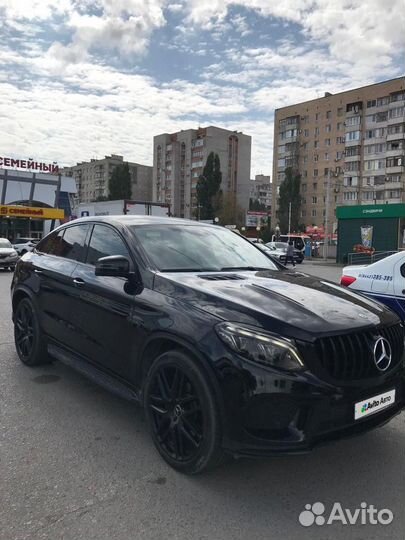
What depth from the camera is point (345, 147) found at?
79875 mm

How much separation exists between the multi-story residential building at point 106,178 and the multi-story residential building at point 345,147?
5068 cm

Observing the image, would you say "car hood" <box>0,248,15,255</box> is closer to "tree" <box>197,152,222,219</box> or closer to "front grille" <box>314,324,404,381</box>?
"front grille" <box>314,324,404,381</box>

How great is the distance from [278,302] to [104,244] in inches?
71.1

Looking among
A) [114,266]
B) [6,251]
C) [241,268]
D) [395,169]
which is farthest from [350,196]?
[114,266]

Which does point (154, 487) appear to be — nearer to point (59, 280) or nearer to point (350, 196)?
point (59, 280)

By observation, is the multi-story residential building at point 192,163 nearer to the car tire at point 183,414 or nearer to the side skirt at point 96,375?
the side skirt at point 96,375

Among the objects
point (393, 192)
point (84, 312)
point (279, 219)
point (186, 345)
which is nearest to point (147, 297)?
point (186, 345)

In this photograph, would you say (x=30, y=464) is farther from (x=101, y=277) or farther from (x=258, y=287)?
(x=258, y=287)

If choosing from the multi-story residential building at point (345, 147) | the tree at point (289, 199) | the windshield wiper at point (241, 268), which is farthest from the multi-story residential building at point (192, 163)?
the windshield wiper at point (241, 268)

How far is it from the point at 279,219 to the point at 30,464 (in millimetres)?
85917

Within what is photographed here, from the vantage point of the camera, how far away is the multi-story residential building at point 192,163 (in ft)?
357

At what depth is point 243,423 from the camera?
2539 mm

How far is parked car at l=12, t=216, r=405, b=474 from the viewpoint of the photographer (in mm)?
2527

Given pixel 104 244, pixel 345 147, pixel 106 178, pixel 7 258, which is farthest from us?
pixel 106 178
